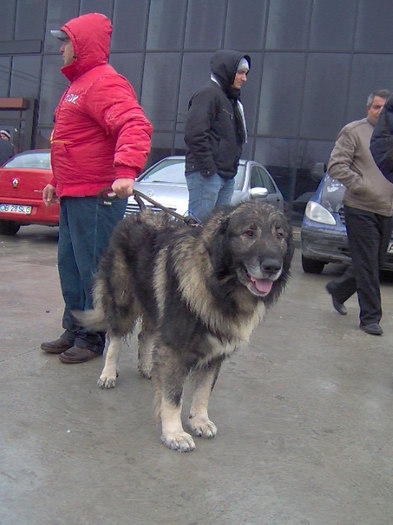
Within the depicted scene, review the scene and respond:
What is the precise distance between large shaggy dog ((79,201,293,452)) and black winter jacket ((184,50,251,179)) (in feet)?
6.50

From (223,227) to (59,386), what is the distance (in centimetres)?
154

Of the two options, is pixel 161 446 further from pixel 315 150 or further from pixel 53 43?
pixel 53 43

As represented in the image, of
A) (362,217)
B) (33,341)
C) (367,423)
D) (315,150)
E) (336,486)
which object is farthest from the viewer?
(315,150)

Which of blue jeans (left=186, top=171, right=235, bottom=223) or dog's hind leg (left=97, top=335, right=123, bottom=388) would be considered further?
blue jeans (left=186, top=171, right=235, bottom=223)

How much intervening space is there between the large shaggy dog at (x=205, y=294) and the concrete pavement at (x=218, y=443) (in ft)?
0.77

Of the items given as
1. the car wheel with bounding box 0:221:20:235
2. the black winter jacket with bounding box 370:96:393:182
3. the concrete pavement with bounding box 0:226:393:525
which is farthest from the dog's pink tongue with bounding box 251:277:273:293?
the car wheel with bounding box 0:221:20:235

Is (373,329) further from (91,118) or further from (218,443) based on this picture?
(91,118)

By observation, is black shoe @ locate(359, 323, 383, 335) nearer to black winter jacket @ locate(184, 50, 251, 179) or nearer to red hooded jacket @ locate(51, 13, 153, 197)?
black winter jacket @ locate(184, 50, 251, 179)

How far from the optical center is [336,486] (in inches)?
99.6

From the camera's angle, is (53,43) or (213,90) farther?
(53,43)

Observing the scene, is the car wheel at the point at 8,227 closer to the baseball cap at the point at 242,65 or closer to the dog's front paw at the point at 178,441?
the baseball cap at the point at 242,65

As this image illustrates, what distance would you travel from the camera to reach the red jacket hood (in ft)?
11.6

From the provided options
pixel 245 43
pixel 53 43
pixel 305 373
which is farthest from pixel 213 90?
pixel 53 43

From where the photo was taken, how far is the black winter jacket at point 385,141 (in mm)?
3732
